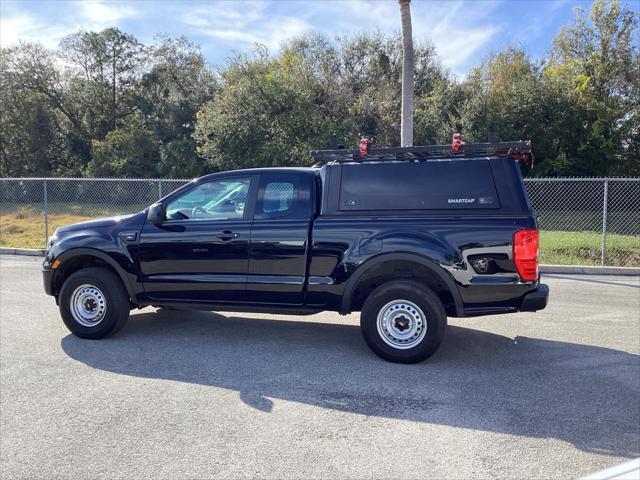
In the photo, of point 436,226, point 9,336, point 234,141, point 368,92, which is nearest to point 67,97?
point 234,141

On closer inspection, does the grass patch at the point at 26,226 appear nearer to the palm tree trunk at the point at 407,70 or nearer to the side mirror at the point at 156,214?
the palm tree trunk at the point at 407,70

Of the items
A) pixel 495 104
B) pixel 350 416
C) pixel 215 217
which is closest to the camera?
pixel 350 416

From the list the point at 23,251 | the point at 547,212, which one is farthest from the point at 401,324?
the point at 547,212

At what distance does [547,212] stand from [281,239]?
15.2 m

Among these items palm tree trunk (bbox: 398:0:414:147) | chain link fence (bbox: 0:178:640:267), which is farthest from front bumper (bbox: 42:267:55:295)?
palm tree trunk (bbox: 398:0:414:147)

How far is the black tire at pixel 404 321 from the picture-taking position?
5105 millimetres

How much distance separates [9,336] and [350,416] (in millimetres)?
4169

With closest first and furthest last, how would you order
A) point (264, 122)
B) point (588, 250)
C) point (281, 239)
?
point (281, 239) < point (588, 250) < point (264, 122)

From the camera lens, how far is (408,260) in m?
5.13

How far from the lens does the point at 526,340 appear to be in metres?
6.05

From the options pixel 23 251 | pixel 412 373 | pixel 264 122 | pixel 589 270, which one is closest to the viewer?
pixel 412 373

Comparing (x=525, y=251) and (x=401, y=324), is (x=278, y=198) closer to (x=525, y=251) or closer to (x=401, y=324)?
(x=401, y=324)

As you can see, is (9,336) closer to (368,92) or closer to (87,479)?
(87,479)

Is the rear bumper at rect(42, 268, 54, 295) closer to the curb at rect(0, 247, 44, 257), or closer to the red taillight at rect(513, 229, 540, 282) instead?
the red taillight at rect(513, 229, 540, 282)
